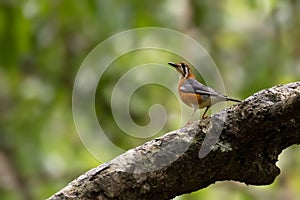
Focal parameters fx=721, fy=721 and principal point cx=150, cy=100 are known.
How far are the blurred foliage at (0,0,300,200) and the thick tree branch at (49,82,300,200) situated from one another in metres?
1.95

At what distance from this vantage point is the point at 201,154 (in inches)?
60.8

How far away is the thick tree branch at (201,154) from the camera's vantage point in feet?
5.00

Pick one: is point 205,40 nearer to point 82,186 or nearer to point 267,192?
point 267,192

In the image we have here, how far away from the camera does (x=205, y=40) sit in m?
4.32

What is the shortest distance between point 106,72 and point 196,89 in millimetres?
2287

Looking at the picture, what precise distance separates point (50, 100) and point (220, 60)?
1088mm

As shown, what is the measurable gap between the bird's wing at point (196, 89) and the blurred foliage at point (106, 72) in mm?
1430

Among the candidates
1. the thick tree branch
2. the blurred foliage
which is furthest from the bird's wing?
the blurred foliage

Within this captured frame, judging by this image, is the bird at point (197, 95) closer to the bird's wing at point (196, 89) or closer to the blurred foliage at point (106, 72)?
the bird's wing at point (196, 89)

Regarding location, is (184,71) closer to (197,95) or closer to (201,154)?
(197,95)

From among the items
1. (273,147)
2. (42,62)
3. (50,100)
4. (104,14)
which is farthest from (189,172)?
(42,62)

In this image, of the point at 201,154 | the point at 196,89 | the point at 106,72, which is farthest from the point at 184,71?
the point at 106,72

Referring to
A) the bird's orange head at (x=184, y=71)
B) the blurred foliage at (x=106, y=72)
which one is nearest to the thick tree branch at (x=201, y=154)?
the bird's orange head at (x=184, y=71)

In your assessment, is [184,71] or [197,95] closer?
[197,95]
